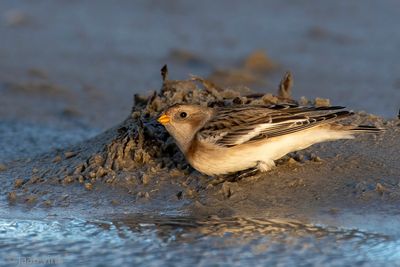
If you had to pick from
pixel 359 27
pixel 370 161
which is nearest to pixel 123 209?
pixel 370 161

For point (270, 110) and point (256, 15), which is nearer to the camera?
point (270, 110)

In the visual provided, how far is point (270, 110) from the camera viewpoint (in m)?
6.48

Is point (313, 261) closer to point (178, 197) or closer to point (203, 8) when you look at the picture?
point (178, 197)

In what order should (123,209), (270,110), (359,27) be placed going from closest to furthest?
(123,209) → (270,110) → (359,27)

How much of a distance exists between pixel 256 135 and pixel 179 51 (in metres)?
4.96

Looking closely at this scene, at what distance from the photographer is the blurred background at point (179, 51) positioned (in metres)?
9.98

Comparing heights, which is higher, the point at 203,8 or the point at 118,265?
the point at 203,8

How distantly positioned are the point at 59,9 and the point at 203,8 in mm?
1925

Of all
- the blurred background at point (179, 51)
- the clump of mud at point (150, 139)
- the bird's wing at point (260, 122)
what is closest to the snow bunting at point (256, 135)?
the bird's wing at point (260, 122)

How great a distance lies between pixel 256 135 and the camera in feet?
20.8

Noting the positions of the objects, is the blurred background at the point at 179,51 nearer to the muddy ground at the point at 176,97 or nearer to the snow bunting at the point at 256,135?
the muddy ground at the point at 176,97

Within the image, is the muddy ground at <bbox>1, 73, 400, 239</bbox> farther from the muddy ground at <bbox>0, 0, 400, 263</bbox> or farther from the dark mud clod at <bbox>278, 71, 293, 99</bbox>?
the dark mud clod at <bbox>278, 71, 293, 99</bbox>

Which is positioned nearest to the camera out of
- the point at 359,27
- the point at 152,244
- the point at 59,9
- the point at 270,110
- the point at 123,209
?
the point at 152,244

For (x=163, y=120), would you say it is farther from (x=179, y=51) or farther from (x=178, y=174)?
(x=179, y=51)
